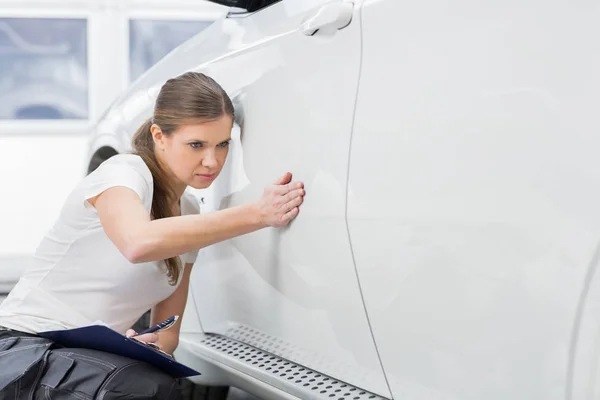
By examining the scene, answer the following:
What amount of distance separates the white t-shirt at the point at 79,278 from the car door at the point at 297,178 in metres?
0.23

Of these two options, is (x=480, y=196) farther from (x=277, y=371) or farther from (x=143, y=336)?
(x=143, y=336)

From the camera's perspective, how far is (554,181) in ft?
3.15

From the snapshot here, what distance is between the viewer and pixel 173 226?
1547 mm

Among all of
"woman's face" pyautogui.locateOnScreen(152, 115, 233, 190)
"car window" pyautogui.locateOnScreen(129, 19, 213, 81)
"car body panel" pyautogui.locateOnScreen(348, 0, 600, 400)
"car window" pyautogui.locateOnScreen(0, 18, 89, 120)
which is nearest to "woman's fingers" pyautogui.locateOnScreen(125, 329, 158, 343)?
"woman's face" pyautogui.locateOnScreen(152, 115, 233, 190)

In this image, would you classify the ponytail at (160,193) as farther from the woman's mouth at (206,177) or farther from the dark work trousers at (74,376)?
the dark work trousers at (74,376)

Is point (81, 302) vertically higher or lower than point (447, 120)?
lower

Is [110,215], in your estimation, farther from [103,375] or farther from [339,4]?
[339,4]

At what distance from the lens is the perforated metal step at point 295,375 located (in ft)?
4.58

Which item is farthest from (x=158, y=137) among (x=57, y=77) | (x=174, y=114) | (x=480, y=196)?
(x=57, y=77)

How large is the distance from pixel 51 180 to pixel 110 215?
4.57 metres

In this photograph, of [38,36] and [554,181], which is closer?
[554,181]

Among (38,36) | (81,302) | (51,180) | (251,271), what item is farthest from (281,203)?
(38,36)

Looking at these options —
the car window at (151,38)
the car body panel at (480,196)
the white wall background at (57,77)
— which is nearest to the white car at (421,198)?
the car body panel at (480,196)

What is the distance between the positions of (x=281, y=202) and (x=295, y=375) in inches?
14.4
